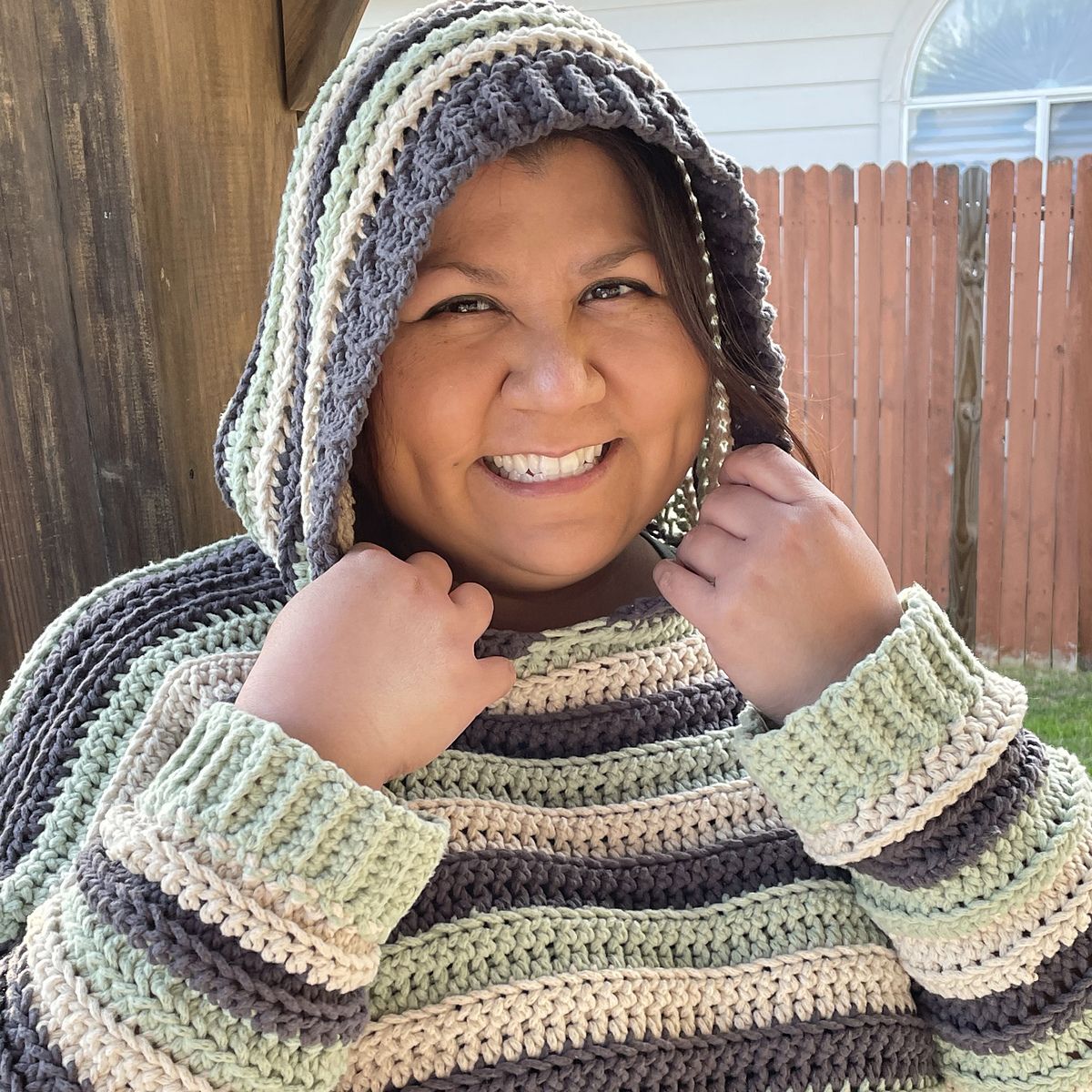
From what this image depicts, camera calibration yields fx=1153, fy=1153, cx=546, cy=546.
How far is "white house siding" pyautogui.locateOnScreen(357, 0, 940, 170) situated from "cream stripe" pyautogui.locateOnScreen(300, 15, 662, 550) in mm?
4038

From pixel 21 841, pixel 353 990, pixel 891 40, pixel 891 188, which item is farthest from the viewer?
pixel 891 40

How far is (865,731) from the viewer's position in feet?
3.30

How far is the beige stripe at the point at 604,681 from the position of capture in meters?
1.22

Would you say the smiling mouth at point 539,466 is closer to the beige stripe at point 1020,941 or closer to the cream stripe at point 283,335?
the cream stripe at point 283,335

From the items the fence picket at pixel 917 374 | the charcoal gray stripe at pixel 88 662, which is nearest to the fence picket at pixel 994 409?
the fence picket at pixel 917 374

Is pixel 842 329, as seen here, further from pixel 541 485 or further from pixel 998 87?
pixel 541 485

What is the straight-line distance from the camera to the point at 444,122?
1032mm

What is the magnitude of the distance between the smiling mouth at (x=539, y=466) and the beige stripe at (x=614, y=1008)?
47 centimetres

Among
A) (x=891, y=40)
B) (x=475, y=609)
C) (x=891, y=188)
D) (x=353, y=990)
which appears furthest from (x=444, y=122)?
(x=891, y=40)

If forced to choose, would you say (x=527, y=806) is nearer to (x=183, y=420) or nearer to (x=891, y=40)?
(x=183, y=420)

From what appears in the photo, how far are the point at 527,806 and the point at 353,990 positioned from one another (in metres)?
0.29

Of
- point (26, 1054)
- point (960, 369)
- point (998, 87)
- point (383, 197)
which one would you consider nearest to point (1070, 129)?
point (998, 87)

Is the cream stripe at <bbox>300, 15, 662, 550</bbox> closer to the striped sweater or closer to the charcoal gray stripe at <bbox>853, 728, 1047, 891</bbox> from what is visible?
the striped sweater

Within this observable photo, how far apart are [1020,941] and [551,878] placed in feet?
1.39
